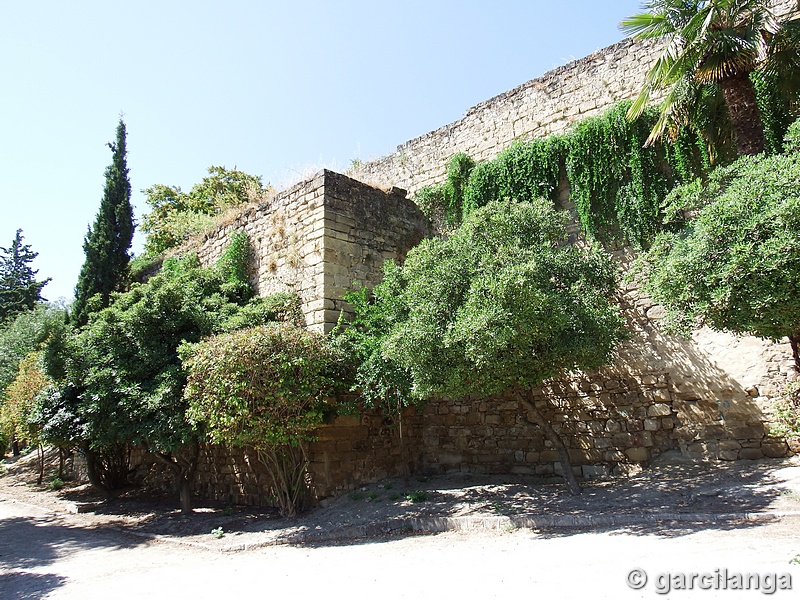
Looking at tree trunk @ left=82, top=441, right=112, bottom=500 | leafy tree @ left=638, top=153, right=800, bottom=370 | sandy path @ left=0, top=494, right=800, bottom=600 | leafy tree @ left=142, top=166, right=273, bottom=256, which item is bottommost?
sandy path @ left=0, top=494, right=800, bottom=600

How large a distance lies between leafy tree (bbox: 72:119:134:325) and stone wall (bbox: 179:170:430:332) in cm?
677

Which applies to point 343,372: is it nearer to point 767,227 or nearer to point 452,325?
point 452,325

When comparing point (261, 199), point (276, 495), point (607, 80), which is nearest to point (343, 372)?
point (276, 495)

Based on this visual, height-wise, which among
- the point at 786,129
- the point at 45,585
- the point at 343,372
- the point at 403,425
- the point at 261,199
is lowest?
the point at 45,585

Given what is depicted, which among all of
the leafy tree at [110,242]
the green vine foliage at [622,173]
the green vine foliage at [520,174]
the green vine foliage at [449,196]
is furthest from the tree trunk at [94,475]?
the green vine foliage at [622,173]

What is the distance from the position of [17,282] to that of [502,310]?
1222 inches

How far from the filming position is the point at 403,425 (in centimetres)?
1065

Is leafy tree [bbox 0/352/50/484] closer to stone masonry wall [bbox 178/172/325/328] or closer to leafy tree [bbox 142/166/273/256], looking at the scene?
stone masonry wall [bbox 178/172/325/328]

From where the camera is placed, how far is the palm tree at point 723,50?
7500mm

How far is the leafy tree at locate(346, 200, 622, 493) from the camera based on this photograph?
639 cm

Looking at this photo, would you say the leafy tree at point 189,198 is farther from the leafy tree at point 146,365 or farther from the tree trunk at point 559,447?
the tree trunk at point 559,447

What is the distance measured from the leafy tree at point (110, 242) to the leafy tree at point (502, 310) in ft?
38.2

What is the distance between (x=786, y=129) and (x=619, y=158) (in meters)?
2.41

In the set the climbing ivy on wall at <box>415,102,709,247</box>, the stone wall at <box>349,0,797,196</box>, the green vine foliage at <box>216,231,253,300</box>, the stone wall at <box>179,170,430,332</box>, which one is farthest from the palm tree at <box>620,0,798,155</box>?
the green vine foliage at <box>216,231,253,300</box>
